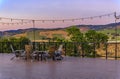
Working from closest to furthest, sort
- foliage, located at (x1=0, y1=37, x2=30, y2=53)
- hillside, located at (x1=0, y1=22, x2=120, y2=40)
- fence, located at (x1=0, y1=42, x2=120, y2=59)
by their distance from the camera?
fence, located at (x1=0, y1=42, x2=120, y2=59) < foliage, located at (x1=0, y1=37, x2=30, y2=53) < hillside, located at (x1=0, y1=22, x2=120, y2=40)

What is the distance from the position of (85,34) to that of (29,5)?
3.20 m

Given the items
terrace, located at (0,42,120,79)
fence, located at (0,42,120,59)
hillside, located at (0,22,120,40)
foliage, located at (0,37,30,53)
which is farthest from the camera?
hillside, located at (0,22,120,40)

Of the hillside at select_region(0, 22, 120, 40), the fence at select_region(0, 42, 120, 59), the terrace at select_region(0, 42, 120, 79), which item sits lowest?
the terrace at select_region(0, 42, 120, 79)

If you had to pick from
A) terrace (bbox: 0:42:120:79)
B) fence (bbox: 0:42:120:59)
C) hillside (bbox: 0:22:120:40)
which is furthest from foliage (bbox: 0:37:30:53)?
hillside (bbox: 0:22:120:40)

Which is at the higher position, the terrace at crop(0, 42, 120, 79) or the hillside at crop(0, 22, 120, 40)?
the hillside at crop(0, 22, 120, 40)

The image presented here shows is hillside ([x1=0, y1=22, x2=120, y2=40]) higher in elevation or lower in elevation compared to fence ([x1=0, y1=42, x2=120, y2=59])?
higher

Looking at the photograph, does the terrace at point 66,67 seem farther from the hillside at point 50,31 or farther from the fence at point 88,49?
the hillside at point 50,31

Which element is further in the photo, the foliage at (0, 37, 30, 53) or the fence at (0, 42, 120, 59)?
the foliage at (0, 37, 30, 53)

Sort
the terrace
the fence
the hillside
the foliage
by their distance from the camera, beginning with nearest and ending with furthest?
the terrace, the fence, the foliage, the hillside

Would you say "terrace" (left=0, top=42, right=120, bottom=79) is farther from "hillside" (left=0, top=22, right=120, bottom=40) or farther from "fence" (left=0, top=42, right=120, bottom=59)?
"hillside" (left=0, top=22, right=120, bottom=40)

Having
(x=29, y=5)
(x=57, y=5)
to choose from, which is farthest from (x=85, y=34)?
(x=29, y=5)

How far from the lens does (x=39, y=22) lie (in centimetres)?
1631

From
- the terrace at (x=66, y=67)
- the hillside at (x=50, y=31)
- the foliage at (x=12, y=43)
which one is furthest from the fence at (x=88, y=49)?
the hillside at (x=50, y=31)

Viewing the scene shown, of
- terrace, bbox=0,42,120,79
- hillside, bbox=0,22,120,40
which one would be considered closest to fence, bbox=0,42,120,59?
terrace, bbox=0,42,120,79
